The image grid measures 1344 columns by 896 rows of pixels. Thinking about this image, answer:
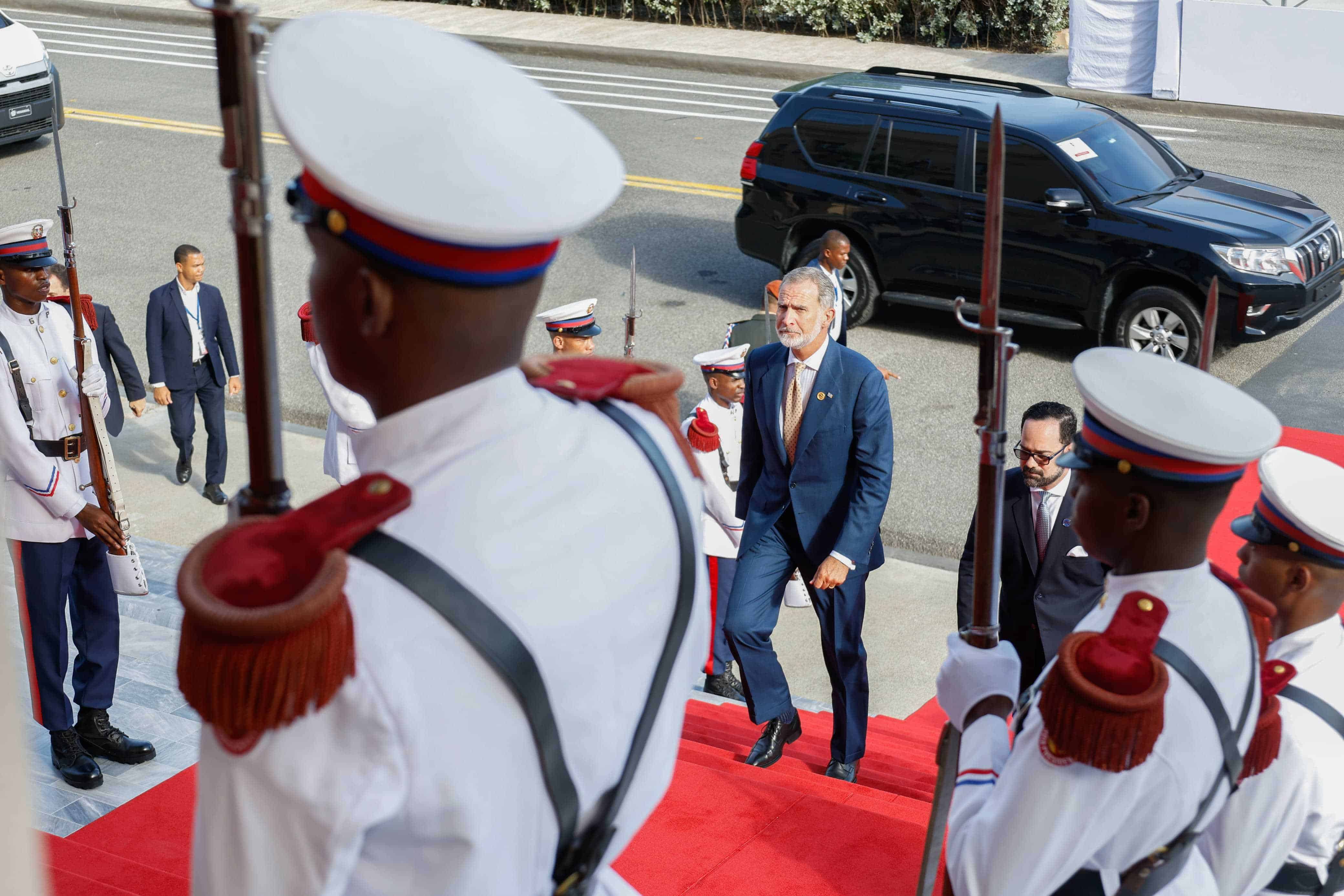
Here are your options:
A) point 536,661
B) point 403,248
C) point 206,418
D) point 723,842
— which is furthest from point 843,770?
point 206,418

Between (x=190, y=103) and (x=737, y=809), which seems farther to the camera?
(x=190, y=103)

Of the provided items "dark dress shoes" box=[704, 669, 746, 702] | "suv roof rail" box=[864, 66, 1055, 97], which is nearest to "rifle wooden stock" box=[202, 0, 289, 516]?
"dark dress shoes" box=[704, 669, 746, 702]

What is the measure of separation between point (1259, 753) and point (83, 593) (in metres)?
4.61

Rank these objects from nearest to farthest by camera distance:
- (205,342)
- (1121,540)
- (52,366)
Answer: (1121,540)
(52,366)
(205,342)

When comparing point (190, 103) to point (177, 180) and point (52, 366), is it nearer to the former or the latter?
point (177, 180)

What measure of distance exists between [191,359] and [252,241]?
7.67 m

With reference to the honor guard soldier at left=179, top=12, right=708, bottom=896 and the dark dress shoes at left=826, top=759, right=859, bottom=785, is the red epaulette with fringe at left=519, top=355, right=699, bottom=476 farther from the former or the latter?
the dark dress shoes at left=826, top=759, right=859, bottom=785

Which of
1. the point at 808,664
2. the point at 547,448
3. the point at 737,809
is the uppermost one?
the point at 547,448

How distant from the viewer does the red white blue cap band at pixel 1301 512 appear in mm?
2908

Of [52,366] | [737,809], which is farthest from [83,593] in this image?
[737,809]

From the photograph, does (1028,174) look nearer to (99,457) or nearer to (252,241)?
(99,457)

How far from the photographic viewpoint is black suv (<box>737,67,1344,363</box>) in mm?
9953

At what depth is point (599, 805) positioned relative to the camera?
1.73 m

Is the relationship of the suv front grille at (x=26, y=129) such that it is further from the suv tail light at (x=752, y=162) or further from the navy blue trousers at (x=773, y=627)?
the navy blue trousers at (x=773, y=627)
